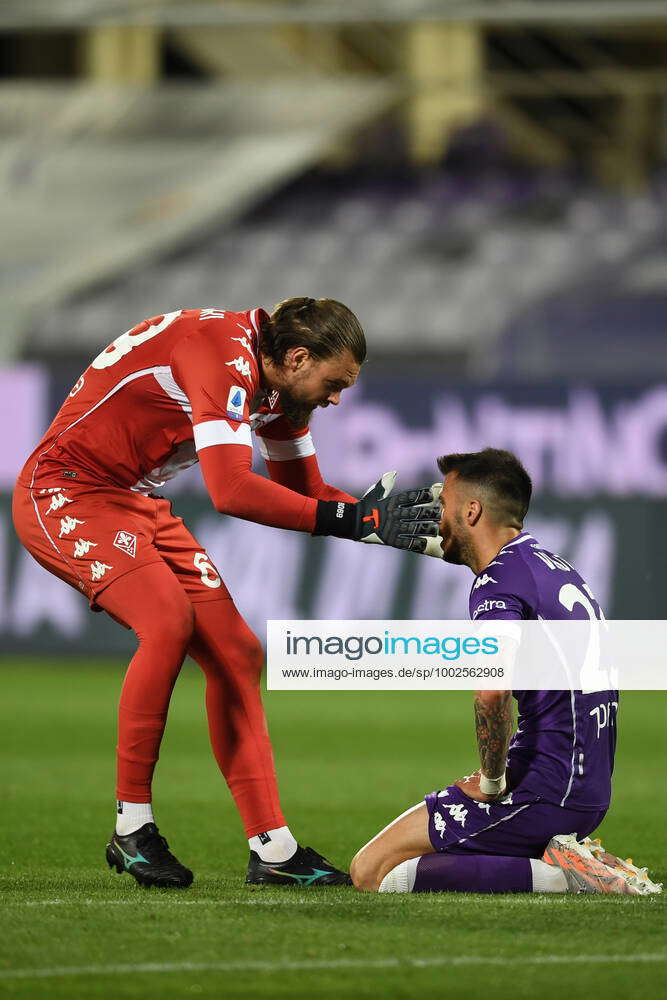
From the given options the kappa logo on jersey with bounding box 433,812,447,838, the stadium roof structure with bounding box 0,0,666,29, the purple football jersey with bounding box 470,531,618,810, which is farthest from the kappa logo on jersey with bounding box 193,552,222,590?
the stadium roof structure with bounding box 0,0,666,29

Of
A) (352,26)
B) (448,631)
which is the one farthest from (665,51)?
(448,631)

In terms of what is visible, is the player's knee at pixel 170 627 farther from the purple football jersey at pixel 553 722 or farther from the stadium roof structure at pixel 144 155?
the stadium roof structure at pixel 144 155

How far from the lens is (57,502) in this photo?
5.53 metres

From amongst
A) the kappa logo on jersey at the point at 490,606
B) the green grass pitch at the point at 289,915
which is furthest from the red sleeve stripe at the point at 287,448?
the green grass pitch at the point at 289,915

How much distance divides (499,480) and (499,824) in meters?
1.07

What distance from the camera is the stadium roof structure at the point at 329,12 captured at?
19.2 meters

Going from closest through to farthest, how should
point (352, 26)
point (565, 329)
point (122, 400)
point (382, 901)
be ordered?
point (382, 901) → point (122, 400) → point (565, 329) → point (352, 26)

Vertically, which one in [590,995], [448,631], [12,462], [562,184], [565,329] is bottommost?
[590,995]

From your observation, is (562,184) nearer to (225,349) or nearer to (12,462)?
(12,462)

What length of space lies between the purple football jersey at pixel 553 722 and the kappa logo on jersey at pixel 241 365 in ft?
3.20

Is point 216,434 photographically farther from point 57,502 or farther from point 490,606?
point 490,606

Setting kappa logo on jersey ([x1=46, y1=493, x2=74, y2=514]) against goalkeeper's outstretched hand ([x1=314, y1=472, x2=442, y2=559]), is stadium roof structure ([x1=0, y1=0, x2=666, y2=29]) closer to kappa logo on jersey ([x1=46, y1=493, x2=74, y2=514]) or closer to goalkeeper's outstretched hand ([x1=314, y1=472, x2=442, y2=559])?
kappa logo on jersey ([x1=46, y1=493, x2=74, y2=514])

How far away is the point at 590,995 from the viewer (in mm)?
3816

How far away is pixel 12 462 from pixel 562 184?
11051 mm
